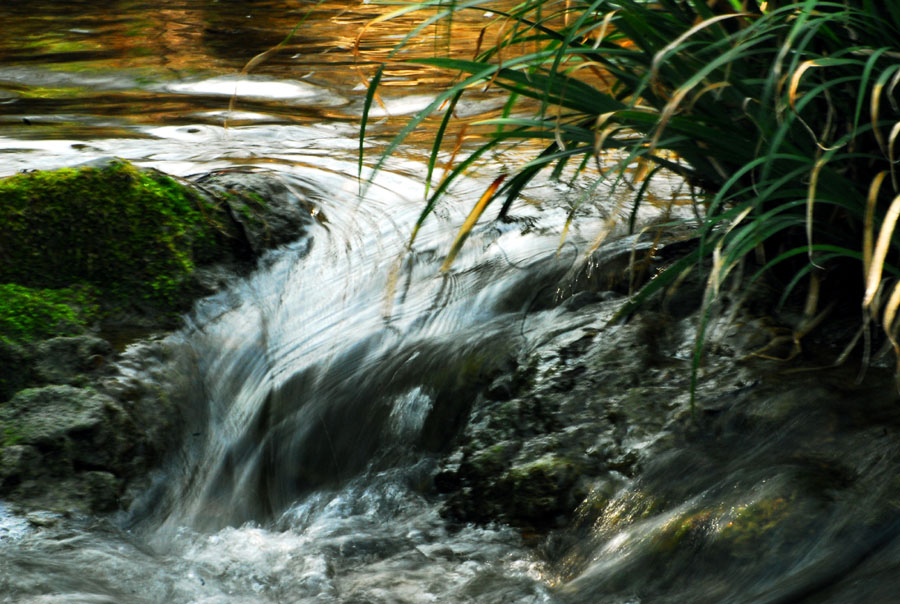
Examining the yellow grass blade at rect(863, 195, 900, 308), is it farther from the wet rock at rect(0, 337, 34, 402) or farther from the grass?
the wet rock at rect(0, 337, 34, 402)

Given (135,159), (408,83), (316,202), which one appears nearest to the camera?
(316,202)

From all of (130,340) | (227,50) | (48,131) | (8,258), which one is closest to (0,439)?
(130,340)

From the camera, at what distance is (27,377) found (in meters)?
2.74

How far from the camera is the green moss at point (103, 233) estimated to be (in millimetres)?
3182

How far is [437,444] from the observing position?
2613 millimetres

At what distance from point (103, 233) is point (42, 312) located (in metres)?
0.44

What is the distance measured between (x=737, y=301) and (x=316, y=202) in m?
1.88

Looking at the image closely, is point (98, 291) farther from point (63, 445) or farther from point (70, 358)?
point (63, 445)

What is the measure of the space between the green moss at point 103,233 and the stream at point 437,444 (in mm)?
193

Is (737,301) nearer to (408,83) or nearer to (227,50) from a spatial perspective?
(408,83)

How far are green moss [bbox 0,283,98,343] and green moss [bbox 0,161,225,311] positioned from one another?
0.10 meters

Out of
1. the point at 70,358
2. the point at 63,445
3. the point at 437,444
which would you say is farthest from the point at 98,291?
the point at 437,444

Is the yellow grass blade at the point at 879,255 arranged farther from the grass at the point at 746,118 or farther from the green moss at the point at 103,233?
the green moss at the point at 103,233

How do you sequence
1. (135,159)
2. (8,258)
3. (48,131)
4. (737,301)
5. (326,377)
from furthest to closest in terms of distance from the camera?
(48,131), (135,159), (8,258), (326,377), (737,301)
